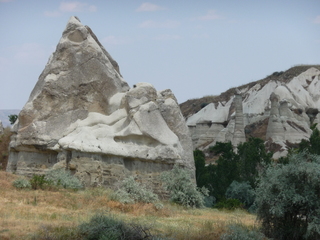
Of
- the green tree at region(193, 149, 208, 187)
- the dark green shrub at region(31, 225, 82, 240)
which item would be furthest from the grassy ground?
the green tree at region(193, 149, 208, 187)

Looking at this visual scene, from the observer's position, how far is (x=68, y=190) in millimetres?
17688

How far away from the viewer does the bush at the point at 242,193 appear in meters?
24.6

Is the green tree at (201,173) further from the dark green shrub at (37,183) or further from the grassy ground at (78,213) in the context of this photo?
the dark green shrub at (37,183)

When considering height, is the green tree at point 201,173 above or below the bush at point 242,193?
above

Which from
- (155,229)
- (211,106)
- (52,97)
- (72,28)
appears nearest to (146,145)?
(52,97)

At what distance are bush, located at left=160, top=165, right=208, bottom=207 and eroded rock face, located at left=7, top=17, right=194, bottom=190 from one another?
504 millimetres

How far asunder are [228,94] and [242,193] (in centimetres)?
5947

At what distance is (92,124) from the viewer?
2058cm

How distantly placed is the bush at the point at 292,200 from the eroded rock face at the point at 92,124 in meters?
7.84

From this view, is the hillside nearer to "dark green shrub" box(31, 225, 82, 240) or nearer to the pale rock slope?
the pale rock slope

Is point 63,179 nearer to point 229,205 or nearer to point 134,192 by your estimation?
point 134,192

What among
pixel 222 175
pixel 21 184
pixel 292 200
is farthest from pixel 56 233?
pixel 222 175

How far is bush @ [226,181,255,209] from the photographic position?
2462cm

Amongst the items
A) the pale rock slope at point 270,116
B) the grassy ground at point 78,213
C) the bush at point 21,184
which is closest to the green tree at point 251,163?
the grassy ground at point 78,213
